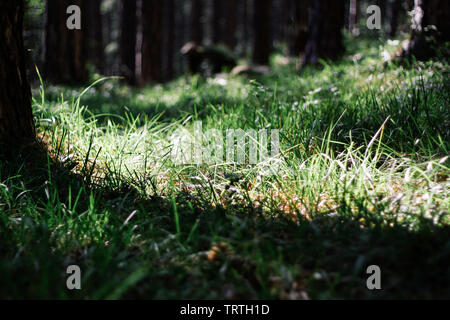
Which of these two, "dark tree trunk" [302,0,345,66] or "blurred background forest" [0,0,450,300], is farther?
"dark tree trunk" [302,0,345,66]

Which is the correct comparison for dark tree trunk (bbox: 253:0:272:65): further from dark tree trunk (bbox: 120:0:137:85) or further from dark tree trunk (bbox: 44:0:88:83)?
dark tree trunk (bbox: 44:0:88:83)

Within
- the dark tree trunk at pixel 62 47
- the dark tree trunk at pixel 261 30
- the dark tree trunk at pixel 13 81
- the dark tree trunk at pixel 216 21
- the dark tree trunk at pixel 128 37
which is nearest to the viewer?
the dark tree trunk at pixel 13 81

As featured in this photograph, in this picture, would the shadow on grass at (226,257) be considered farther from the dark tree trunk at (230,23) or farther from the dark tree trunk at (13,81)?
the dark tree trunk at (230,23)

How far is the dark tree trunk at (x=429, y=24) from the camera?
376 centimetres

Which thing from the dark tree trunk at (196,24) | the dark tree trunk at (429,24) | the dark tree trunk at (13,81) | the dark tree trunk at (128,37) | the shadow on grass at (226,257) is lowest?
the shadow on grass at (226,257)

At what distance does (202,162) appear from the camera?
2.53 metres

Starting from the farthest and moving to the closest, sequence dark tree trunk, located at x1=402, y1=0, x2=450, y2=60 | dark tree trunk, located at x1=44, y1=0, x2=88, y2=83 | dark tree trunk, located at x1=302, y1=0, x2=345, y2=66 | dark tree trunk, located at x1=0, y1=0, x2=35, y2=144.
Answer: dark tree trunk, located at x1=44, y1=0, x2=88, y2=83 < dark tree trunk, located at x1=302, y1=0, x2=345, y2=66 < dark tree trunk, located at x1=402, y1=0, x2=450, y2=60 < dark tree trunk, located at x1=0, y1=0, x2=35, y2=144

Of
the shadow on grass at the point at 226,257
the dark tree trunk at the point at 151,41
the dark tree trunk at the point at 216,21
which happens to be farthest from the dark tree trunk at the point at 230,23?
the shadow on grass at the point at 226,257

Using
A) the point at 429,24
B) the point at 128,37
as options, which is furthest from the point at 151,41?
the point at 429,24

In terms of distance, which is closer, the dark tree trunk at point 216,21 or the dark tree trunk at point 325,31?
the dark tree trunk at point 325,31

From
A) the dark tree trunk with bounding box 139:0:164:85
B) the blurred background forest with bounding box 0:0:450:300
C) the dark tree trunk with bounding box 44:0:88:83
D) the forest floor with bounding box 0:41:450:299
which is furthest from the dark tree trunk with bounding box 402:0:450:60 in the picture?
the dark tree trunk with bounding box 139:0:164:85

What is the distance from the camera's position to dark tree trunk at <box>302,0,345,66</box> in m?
6.09

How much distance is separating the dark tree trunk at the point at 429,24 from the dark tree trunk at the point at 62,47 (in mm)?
6477

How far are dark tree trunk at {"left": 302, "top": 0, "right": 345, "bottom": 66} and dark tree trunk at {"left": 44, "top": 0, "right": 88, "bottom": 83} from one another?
16.6 feet
